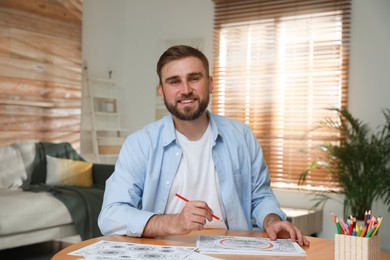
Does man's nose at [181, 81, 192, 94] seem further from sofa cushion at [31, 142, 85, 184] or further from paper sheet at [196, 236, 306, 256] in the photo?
sofa cushion at [31, 142, 85, 184]

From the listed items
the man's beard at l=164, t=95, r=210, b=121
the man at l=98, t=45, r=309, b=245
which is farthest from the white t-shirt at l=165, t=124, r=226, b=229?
the man's beard at l=164, t=95, r=210, b=121

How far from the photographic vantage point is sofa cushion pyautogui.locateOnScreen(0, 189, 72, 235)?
3.84 meters

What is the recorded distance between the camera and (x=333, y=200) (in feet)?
17.0

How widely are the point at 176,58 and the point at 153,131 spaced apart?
0.92 feet

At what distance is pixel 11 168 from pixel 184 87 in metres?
3.10

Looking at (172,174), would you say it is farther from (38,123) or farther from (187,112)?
(38,123)

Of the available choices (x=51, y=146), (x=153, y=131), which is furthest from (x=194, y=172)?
(x=51, y=146)

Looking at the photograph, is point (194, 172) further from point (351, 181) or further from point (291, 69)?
point (291, 69)

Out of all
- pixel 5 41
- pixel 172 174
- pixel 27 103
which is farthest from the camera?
pixel 27 103

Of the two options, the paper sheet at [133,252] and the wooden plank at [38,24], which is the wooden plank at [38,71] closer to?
the wooden plank at [38,24]

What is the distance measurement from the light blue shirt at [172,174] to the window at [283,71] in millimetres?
3261

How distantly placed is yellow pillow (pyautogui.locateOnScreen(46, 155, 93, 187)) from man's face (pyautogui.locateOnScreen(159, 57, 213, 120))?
3.07m

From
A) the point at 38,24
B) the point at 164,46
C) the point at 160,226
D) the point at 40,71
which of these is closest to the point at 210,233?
the point at 160,226

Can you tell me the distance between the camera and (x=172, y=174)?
76.0 inches
